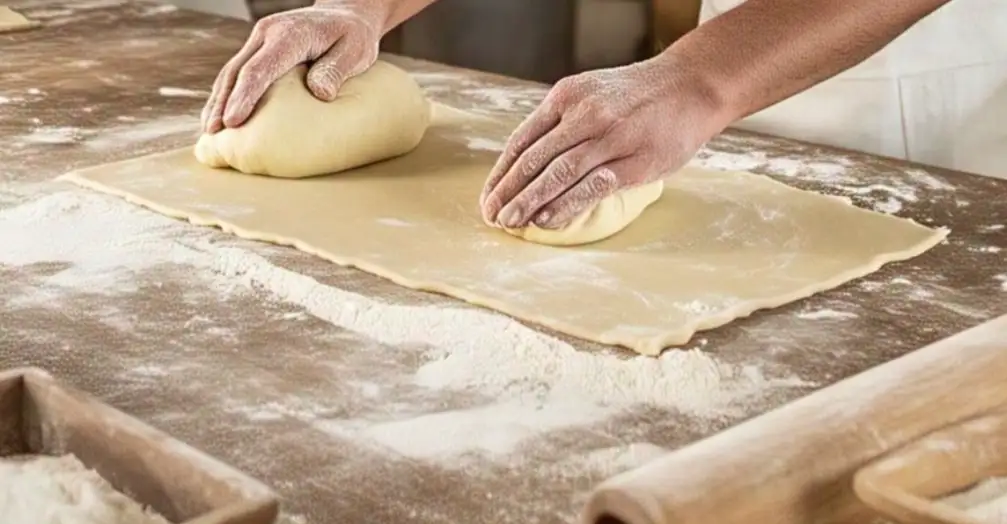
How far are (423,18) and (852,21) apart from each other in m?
1.85

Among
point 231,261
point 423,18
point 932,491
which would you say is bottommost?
point 423,18

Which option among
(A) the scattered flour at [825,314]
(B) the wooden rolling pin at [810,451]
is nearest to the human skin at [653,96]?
(A) the scattered flour at [825,314]

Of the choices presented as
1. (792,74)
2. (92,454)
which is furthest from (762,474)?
(792,74)

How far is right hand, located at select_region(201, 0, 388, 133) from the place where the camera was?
5.34 feet

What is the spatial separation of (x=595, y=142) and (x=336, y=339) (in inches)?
15.0

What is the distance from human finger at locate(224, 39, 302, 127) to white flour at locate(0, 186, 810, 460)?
22 cm

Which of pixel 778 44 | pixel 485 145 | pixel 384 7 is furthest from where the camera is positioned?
pixel 384 7

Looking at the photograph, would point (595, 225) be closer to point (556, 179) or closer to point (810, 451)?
point (556, 179)

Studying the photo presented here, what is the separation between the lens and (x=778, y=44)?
147cm

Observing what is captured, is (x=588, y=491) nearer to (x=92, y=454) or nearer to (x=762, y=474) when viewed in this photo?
(x=762, y=474)

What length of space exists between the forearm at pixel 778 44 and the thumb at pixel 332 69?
0.44 meters

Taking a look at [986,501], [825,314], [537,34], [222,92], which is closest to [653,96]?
[825,314]

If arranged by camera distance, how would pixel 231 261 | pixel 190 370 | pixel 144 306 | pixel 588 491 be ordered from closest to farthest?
pixel 588 491 → pixel 190 370 → pixel 144 306 → pixel 231 261

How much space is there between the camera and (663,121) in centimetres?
139
